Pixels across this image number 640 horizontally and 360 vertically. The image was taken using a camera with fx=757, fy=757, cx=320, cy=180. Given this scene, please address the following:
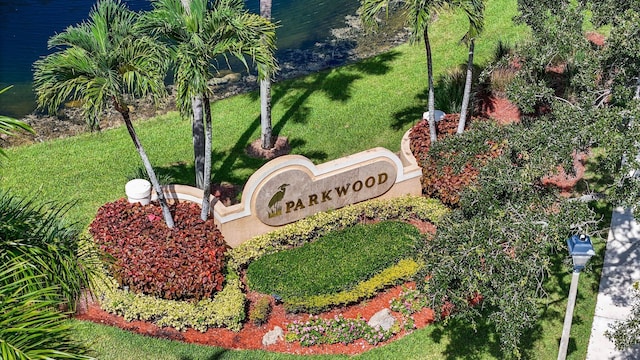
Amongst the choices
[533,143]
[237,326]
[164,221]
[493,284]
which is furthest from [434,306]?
[164,221]

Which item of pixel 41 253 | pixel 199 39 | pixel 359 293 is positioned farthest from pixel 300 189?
pixel 41 253

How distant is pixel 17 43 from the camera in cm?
2930

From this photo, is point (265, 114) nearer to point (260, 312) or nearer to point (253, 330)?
point (260, 312)

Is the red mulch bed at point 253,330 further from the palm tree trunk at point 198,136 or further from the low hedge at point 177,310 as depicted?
the palm tree trunk at point 198,136

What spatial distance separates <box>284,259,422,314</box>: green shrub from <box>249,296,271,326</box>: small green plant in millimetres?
411

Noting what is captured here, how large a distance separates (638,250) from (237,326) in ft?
31.7

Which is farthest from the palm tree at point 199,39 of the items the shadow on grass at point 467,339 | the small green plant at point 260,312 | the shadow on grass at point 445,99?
the shadow on grass at point 445,99

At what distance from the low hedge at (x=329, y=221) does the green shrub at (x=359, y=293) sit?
137cm

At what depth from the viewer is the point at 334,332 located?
52.1ft

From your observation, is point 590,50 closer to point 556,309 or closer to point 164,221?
point 556,309

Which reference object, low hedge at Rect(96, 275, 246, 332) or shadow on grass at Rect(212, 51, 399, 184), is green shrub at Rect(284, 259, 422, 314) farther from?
shadow on grass at Rect(212, 51, 399, 184)

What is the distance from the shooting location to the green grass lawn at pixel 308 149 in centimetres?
1557

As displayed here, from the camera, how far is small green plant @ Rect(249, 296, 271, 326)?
1598 cm

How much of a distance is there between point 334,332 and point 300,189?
353 cm
